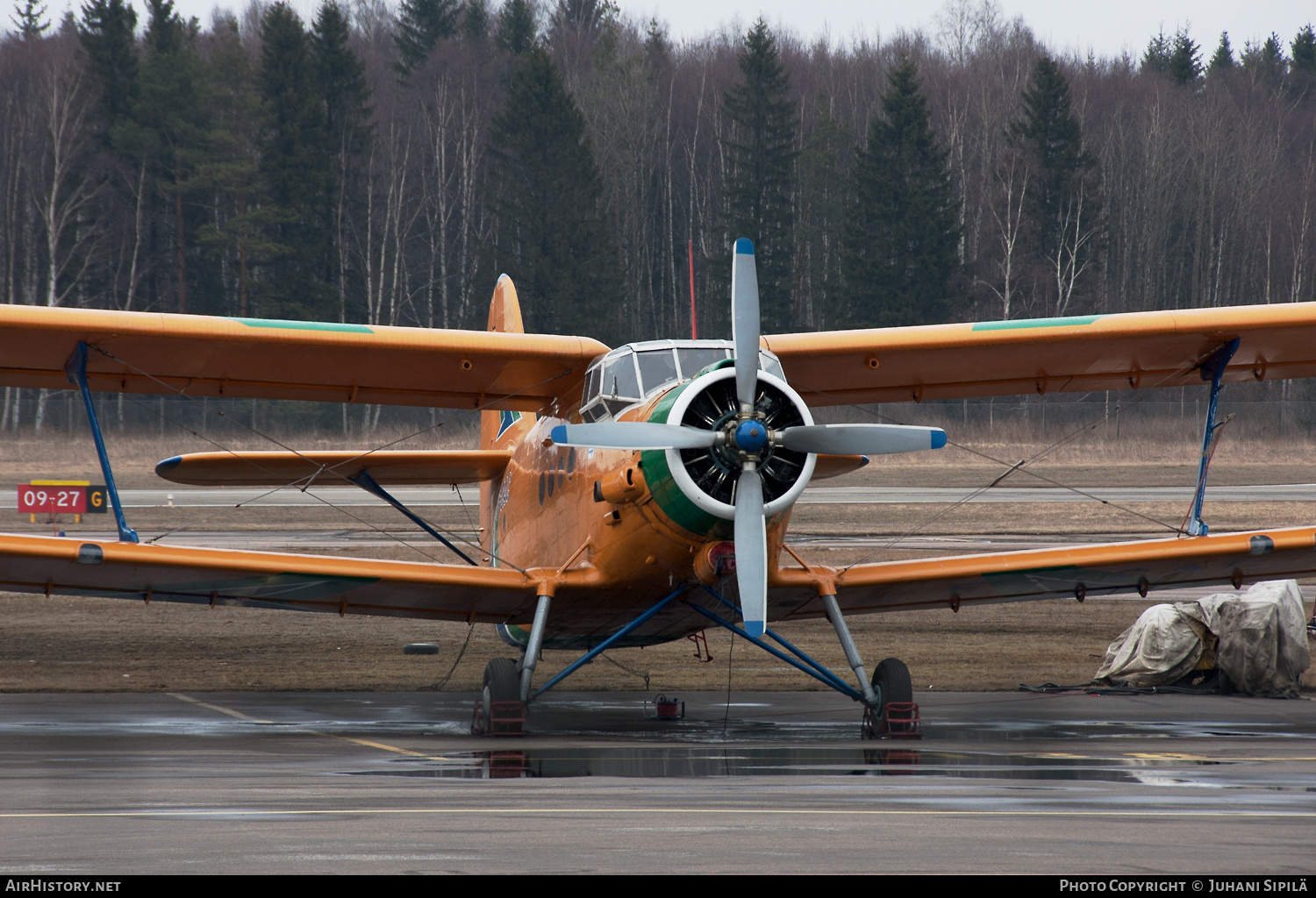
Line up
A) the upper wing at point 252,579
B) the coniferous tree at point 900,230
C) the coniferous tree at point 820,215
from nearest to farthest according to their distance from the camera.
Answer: the upper wing at point 252,579, the coniferous tree at point 900,230, the coniferous tree at point 820,215

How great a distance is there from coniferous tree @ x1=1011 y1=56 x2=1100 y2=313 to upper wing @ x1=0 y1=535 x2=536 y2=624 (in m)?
51.2

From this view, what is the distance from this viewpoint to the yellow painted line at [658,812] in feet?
16.0

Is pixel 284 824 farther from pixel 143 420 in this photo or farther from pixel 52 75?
pixel 52 75

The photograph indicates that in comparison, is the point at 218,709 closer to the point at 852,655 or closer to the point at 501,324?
the point at 852,655

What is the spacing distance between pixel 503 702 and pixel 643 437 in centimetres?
220

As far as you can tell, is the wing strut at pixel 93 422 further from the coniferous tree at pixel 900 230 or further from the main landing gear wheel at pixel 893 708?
the coniferous tree at pixel 900 230

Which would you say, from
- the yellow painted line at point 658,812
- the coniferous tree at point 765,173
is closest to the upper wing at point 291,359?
the yellow painted line at point 658,812

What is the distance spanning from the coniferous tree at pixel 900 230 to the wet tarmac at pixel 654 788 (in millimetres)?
43510

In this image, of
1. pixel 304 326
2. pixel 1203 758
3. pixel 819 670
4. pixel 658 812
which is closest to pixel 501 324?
pixel 304 326

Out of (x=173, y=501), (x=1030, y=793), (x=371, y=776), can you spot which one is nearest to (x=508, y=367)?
(x=371, y=776)

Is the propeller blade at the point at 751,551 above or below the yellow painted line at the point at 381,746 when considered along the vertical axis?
above

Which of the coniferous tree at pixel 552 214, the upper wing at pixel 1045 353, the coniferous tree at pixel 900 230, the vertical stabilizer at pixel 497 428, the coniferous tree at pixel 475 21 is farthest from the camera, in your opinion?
the coniferous tree at pixel 475 21

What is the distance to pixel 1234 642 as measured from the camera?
11.4 m

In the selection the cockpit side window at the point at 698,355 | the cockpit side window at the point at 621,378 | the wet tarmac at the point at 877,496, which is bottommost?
the wet tarmac at the point at 877,496
